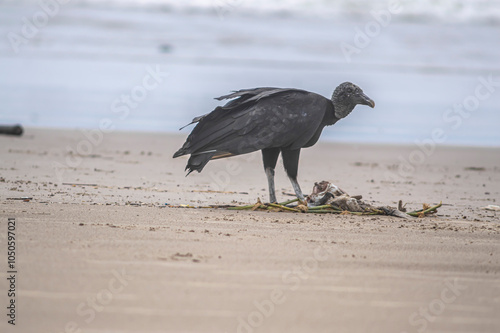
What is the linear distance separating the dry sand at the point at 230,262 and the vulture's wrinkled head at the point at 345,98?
137cm

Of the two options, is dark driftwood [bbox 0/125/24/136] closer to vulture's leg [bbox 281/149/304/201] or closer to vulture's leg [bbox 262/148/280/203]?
vulture's leg [bbox 262/148/280/203]

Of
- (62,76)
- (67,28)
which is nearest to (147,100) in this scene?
(62,76)

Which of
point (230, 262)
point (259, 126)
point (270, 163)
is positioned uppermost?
point (259, 126)

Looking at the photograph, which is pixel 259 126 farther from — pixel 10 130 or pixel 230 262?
pixel 10 130

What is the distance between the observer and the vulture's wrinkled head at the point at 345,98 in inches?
328

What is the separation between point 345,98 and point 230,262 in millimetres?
3616

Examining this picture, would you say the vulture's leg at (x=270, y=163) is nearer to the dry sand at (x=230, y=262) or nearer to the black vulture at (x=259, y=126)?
the black vulture at (x=259, y=126)

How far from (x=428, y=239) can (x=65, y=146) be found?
862 cm

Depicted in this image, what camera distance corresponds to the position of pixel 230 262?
5223 mm

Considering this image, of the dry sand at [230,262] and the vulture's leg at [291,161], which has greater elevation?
the vulture's leg at [291,161]

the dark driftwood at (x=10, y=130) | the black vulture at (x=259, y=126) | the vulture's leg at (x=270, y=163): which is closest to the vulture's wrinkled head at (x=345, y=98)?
the black vulture at (x=259, y=126)

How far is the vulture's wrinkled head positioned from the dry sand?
1.37m

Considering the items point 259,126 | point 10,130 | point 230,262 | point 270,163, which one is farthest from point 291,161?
point 10,130

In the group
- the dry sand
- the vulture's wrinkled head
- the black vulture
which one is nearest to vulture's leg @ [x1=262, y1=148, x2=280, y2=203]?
the black vulture
